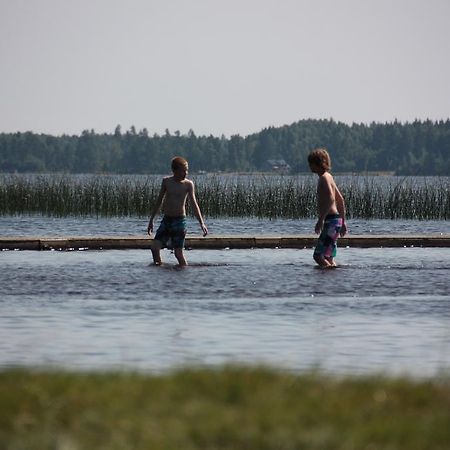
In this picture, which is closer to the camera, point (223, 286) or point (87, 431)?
point (87, 431)

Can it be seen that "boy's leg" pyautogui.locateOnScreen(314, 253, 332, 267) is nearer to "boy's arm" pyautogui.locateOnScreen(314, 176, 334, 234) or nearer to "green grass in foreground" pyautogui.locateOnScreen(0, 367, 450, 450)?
"boy's arm" pyautogui.locateOnScreen(314, 176, 334, 234)

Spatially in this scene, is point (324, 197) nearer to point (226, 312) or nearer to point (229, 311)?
point (229, 311)

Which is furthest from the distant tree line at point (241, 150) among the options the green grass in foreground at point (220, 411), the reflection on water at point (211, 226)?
the green grass in foreground at point (220, 411)

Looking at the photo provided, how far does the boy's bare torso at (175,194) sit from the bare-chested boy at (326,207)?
1.92m

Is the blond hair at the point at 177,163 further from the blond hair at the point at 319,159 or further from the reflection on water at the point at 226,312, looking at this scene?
the blond hair at the point at 319,159

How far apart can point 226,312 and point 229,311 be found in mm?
105

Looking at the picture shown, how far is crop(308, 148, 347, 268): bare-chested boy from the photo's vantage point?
17.0 m

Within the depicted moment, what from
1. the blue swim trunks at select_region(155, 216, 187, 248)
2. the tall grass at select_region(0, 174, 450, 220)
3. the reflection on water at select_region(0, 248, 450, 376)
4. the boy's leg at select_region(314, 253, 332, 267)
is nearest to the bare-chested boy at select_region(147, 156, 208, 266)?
the blue swim trunks at select_region(155, 216, 187, 248)

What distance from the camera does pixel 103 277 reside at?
648 inches

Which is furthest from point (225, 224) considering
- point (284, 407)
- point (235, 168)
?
point (235, 168)

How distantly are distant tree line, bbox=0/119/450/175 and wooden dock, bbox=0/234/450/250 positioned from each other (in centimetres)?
12983

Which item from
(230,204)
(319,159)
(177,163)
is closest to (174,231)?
(177,163)

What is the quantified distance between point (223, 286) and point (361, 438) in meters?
10.1

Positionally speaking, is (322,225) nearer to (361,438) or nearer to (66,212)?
(361,438)
